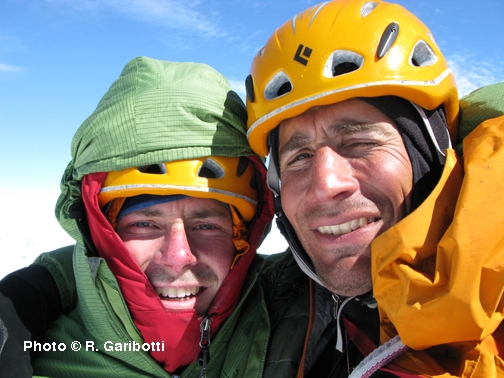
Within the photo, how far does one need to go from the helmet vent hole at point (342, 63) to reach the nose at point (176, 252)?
1.35 m

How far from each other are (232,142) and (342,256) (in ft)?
3.64

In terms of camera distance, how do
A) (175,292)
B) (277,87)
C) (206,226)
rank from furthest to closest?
(206,226) → (175,292) → (277,87)

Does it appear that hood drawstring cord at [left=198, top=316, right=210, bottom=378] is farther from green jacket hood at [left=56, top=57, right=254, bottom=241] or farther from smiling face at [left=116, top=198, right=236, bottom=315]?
green jacket hood at [left=56, top=57, right=254, bottom=241]

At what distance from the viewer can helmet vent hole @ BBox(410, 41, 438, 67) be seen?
96.0 inches

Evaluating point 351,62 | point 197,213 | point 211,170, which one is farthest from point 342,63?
point 197,213

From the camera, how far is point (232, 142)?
2926 mm

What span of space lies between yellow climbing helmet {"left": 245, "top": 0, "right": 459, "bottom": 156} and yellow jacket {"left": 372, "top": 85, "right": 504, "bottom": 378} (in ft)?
1.73

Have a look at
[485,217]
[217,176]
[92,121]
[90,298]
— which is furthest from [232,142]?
[485,217]

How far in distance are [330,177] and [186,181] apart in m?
0.99

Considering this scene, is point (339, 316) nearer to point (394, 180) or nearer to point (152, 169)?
point (394, 180)

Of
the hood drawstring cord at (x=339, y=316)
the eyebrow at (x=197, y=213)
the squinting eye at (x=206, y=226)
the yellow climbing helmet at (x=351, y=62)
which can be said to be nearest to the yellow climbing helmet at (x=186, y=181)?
the eyebrow at (x=197, y=213)

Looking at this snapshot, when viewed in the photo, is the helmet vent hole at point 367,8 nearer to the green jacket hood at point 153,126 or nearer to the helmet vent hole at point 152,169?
the green jacket hood at point 153,126

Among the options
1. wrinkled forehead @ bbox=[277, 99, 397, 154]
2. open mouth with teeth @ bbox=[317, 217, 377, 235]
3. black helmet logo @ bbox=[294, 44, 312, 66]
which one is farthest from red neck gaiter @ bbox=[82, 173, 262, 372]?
black helmet logo @ bbox=[294, 44, 312, 66]

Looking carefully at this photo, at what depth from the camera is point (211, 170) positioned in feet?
9.58
